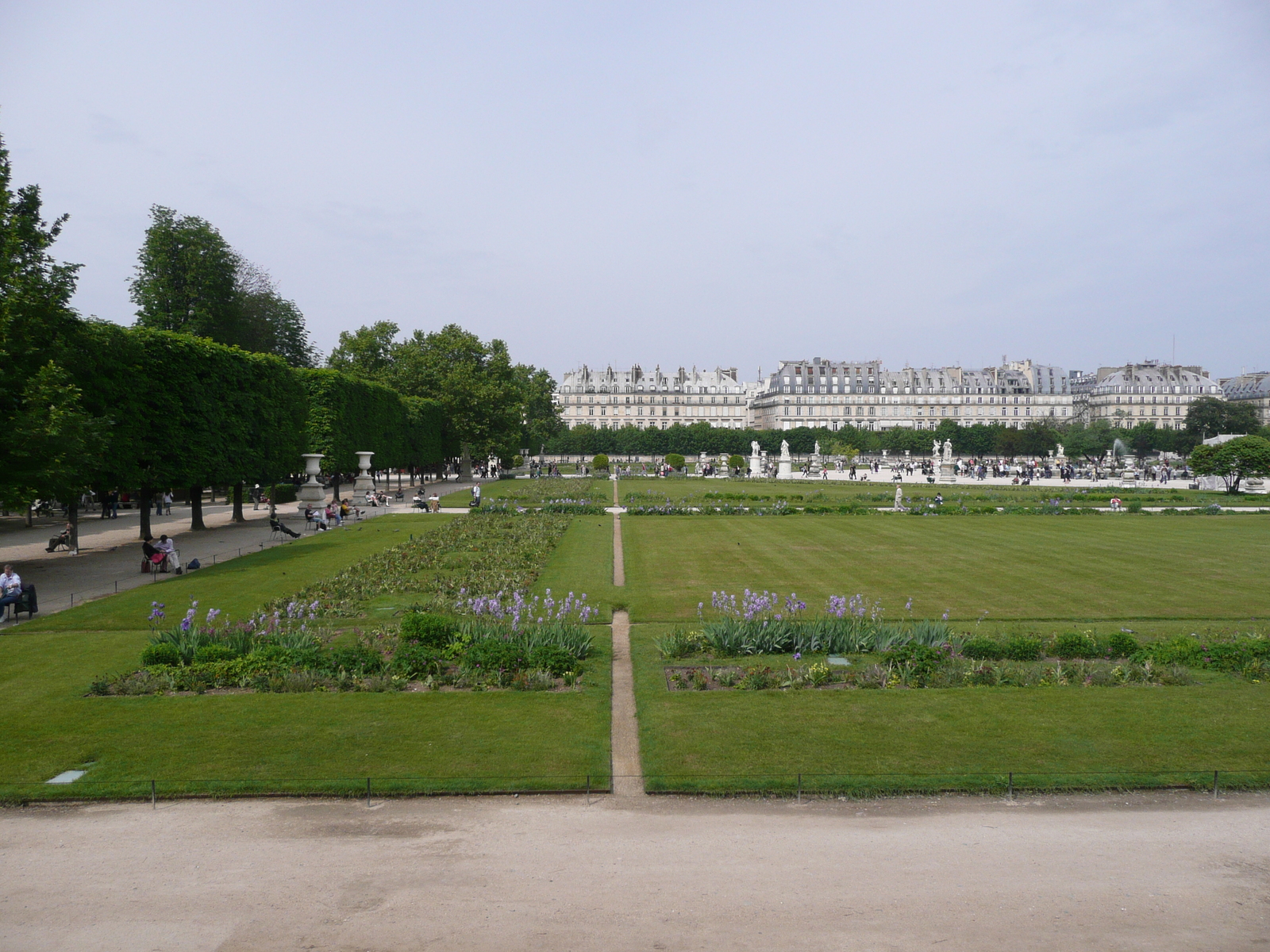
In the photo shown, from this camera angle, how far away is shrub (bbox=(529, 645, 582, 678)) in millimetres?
11570

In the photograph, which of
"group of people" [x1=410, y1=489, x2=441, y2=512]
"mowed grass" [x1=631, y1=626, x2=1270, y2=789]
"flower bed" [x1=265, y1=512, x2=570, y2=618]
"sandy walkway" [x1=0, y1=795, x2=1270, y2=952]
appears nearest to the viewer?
"sandy walkway" [x1=0, y1=795, x2=1270, y2=952]

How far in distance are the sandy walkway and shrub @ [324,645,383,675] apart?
141 inches

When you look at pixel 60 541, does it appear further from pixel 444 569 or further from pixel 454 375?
pixel 454 375

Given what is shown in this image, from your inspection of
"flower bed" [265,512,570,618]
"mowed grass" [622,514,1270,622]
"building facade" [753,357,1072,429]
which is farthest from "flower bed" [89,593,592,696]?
"building facade" [753,357,1072,429]

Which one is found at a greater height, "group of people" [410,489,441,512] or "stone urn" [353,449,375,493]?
"stone urn" [353,449,375,493]

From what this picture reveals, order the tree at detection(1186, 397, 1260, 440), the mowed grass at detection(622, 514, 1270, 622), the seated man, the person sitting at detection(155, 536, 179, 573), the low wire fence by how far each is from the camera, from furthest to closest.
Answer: the tree at detection(1186, 397, 1260, 440) → the person sitting at detection(155, 536, 179, 573) → the mowed grass at detection(622, 514, 1270, 622) → the seated man → the low wire fence

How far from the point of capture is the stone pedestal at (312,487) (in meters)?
37.8

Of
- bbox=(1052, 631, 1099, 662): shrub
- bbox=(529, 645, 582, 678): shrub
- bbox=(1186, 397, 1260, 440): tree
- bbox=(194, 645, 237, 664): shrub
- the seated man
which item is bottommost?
bbox=(1052, 631, 1099, 662): shrub

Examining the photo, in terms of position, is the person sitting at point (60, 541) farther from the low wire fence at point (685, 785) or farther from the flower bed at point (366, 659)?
the low wire fence at point (685, 785)

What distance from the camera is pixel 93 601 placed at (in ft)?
56.6

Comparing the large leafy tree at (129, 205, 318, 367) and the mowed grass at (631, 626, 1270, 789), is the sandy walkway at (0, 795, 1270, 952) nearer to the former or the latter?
the mowed grass at (631, 626, 1270, 789)

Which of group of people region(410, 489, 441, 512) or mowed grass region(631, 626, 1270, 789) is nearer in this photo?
mowed grass region(631, 626, 1270, 789)

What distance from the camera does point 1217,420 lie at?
97.4 meters

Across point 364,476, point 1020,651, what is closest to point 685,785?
point 1020,651
